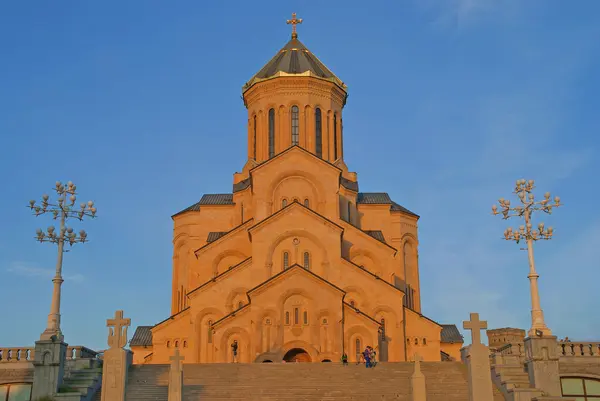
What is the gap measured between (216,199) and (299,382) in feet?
71.0

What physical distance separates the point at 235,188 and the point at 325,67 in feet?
32.4

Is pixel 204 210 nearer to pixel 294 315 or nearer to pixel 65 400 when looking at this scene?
pixel 294 315

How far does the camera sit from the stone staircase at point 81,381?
2523cm

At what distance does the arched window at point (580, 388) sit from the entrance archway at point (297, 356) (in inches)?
496

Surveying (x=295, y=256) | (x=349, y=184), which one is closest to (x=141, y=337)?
(x=295, y=256)

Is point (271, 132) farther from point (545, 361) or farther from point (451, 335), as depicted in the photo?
point (545, 361)

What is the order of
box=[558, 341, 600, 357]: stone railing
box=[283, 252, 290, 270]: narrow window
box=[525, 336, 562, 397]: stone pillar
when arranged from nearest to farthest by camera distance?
box=[525, 336, 562, 397]: stone pillar
box=[558, 341, 600, 357]: stone railing
box=[283, 252, 290, 270]: narrow window

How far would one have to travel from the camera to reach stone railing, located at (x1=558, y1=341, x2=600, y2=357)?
89.7ft

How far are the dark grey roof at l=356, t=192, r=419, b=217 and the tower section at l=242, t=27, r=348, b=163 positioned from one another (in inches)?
109

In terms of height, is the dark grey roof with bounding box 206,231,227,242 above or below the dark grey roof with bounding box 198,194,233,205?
below

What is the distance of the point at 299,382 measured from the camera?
2739cm

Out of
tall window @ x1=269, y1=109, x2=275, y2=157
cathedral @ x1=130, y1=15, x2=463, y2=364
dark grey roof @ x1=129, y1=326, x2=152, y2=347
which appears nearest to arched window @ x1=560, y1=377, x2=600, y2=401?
cathedral @ x1=130, y1=15, x2=463, y2=364

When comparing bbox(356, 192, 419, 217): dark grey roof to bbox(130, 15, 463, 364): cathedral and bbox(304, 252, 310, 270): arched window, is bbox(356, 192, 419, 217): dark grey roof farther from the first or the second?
bbox(304, 252, 310, 270): arched window

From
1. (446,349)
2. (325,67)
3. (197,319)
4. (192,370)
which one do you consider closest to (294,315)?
(197,319)
